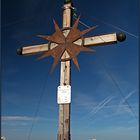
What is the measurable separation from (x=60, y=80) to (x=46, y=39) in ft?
3.62

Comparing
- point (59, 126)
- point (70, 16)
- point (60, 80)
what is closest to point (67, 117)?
point (59, 126)

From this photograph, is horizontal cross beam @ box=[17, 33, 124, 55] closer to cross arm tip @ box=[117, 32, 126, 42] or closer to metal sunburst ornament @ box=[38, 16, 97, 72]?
cross arm tip @ box=[117, 32, 126, 42]

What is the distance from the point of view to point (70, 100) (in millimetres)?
8180

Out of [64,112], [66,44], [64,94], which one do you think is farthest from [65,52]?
[64,112]

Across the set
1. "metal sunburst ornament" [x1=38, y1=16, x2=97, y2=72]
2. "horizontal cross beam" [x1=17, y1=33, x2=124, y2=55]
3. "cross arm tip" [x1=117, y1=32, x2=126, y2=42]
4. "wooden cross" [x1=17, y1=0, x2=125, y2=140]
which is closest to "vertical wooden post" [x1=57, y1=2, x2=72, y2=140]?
"wooden cross" [x1=17, y1=0, x2=125, y2=140]

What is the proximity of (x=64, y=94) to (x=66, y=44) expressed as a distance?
116cm

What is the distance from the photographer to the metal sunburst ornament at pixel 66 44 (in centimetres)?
828

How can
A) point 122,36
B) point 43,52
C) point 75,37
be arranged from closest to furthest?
point 122,36, point 75,37, point 43,52

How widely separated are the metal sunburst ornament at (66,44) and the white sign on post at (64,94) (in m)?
0.52

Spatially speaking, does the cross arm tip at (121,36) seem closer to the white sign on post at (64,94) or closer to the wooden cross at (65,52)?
the wooden cross at (65,52)

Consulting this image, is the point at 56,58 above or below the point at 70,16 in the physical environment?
below

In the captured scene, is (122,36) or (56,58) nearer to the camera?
(122,36)

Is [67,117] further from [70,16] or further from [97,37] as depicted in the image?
[70,16]

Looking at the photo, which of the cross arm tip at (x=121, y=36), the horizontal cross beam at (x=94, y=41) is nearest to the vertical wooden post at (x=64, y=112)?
the horizontal cross beam at (x=94, y=41)
